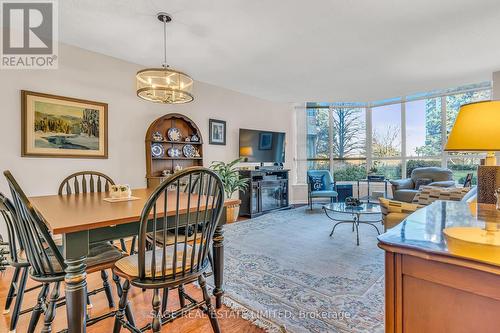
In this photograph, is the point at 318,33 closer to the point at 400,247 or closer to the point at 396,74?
the point at 396,74

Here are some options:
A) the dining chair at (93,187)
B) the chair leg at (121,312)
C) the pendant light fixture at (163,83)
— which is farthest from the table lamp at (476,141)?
the pendant light fixture at (163,83)

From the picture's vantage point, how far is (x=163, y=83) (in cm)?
253

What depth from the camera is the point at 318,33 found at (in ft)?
9.54

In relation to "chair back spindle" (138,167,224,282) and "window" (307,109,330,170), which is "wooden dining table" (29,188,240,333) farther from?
"window" (307,109,330,170)

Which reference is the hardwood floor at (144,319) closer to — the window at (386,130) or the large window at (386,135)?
the large window at (386,135)

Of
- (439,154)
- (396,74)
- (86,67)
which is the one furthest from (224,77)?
(439,154)

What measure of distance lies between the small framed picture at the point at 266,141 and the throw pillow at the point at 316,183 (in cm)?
115

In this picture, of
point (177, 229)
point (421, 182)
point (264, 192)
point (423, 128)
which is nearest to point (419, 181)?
point (421, 182)

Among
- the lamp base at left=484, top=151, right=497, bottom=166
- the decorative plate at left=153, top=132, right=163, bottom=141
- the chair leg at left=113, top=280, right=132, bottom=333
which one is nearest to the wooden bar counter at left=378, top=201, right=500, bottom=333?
the lamp base at left=484, top=151, right=497, bottom=166

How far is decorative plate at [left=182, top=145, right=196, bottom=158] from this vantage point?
4.26m

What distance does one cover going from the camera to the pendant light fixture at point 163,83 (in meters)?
2.40

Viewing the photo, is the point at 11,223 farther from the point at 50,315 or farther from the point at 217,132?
the point at 217,132

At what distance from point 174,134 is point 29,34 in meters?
2.01

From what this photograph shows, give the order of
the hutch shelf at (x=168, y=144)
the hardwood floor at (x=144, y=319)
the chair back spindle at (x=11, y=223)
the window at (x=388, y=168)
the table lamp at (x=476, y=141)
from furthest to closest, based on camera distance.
Answer: 1. the window at (x=388, y=168)
2. the hutch shelf at (x=168, y=144)
3. the hardwood floor at (x=144, y=319)
4. the chair back spindle at (x=11, y=223)
5. the table lamp at (x=476, y=141)
